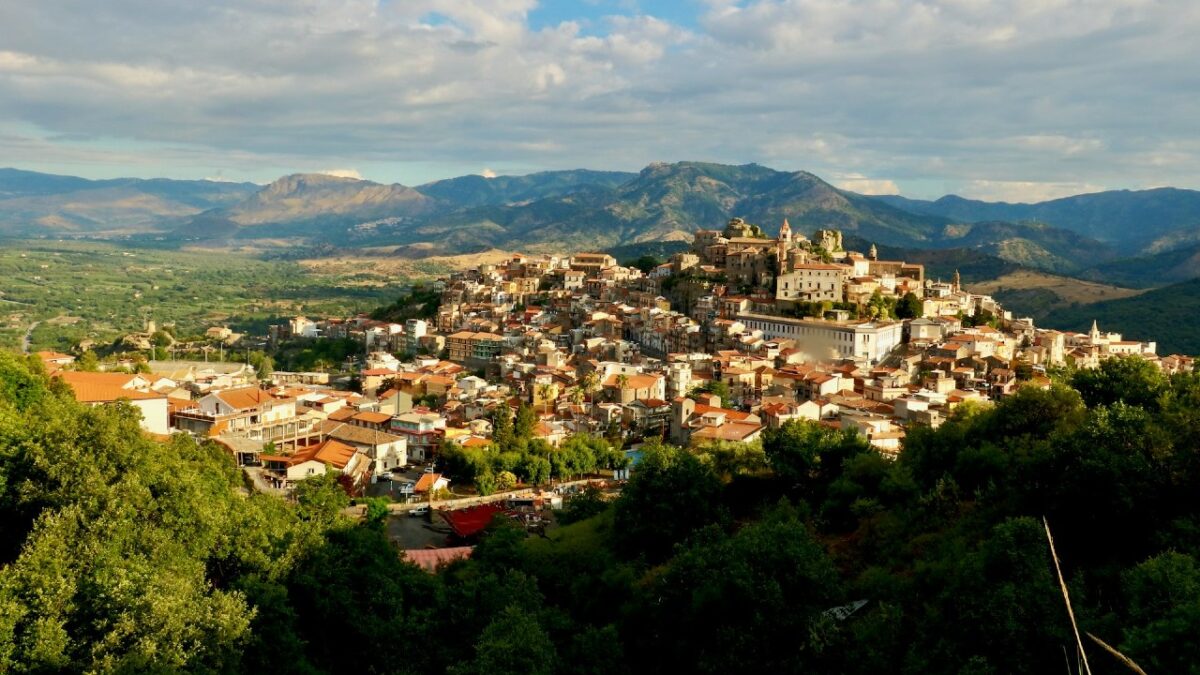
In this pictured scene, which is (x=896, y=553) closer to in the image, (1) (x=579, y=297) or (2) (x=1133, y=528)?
(2) (x=1133, y=528)

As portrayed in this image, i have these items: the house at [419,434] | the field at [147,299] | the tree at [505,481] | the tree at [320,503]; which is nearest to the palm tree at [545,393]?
the house at [419,434]

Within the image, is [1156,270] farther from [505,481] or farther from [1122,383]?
[505,481]

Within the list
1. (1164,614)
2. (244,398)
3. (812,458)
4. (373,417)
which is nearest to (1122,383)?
(812,458)

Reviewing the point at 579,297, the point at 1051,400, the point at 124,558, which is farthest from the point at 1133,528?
the point at 579,297

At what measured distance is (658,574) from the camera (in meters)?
17.9

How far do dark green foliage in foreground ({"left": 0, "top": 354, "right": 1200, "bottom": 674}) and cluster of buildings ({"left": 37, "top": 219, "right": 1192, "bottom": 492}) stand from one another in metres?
12.7

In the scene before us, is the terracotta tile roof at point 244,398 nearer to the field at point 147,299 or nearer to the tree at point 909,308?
the tree at point 909,308

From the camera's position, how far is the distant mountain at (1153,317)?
79250 mm

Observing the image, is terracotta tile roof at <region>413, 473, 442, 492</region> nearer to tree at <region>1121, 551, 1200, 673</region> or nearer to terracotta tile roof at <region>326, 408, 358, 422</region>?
terracotta tile roof at <region>326, 408, 358, 422</region>

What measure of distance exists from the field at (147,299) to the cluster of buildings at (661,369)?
55.0 meters

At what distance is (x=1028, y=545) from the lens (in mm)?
12875

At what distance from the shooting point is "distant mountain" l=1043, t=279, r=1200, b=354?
79.2 m

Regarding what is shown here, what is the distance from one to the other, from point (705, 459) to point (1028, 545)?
41.4ft

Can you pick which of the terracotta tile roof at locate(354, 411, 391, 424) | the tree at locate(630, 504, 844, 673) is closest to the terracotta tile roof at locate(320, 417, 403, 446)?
the terracotta tile roof at locate(354, 411, 391, 424)
